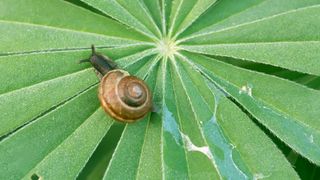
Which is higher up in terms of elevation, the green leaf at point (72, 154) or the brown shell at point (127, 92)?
the brown shell at point (127, 92)

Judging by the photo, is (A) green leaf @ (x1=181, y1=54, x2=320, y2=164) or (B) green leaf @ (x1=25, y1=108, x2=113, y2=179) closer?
(B) green leaf @ (x1=25, y1=108, x2=113, y2=179)

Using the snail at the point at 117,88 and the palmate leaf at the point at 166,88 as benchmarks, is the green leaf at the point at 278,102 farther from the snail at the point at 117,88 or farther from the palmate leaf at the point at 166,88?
the snail at the point at 117,88

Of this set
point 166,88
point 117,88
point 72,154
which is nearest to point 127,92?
point 117,88

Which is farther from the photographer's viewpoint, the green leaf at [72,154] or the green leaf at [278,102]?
the green leaf at [278,102]

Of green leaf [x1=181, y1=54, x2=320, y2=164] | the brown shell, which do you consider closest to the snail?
the brown shell

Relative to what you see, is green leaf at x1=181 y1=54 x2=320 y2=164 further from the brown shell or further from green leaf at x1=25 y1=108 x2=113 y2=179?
green leaf at x1=25 y1=108 x2=113 y2=179

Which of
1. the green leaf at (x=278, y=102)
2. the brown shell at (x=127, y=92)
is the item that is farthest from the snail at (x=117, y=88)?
the green leaf at (x=278, y=102)

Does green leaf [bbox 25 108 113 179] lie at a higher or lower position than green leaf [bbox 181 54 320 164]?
lower
